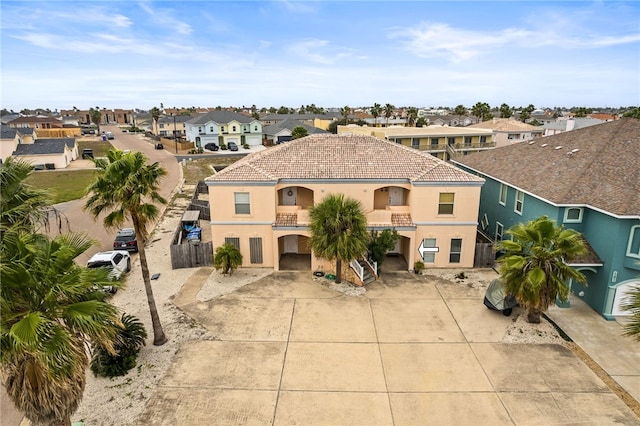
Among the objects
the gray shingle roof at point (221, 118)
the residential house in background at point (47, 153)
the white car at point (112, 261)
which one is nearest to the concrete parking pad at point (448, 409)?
the white car at point (112, 261)

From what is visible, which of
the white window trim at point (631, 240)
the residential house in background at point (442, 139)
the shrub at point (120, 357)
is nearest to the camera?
the shrub at point (120, 357)

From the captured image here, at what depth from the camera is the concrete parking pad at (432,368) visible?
1420 centimetres

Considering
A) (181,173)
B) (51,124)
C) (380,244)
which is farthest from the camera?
(51,124)

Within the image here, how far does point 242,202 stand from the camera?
2339 cm

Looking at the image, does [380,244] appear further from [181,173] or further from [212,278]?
[181,173]

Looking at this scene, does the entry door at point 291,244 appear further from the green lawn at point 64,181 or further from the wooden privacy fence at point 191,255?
the green lawn at point 64,181

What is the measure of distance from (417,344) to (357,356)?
268 centimetres

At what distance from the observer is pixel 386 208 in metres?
24.6

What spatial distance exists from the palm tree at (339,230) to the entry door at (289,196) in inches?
195

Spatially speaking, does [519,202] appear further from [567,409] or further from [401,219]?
[567,409]

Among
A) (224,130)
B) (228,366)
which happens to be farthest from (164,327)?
(224,130)

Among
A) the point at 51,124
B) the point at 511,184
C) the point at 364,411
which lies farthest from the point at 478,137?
the point at 51,124

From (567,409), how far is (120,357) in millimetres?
15211

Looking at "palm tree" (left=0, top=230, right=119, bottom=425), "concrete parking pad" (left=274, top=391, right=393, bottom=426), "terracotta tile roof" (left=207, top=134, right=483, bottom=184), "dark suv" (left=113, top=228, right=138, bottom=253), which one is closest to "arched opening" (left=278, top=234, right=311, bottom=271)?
"terracotta tile roof" (left=207, top=134, right=483, bottom=184)
